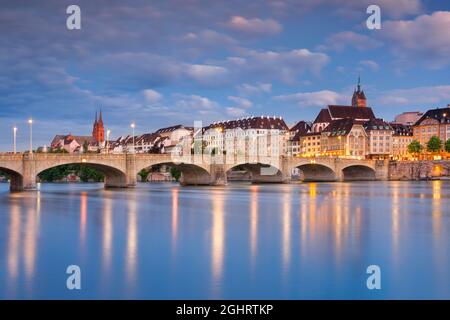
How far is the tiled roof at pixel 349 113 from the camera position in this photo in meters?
140

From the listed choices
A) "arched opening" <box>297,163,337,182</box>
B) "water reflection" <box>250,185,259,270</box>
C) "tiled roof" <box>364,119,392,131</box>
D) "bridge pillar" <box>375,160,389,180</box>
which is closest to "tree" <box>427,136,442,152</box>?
"bridge pillar" <box>375,160,389,180</box>

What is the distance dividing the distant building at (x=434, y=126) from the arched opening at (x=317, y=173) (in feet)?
149

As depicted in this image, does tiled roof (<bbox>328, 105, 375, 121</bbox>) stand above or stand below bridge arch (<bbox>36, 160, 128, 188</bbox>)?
above

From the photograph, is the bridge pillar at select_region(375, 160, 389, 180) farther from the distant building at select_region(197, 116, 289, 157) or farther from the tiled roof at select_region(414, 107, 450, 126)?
the distant building at select_region(197, 116, 289, 157)

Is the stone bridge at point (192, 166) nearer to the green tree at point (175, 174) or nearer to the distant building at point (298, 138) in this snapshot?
the green tree at point (175, 174)

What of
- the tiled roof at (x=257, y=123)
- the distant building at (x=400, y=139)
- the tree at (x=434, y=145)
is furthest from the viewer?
Answer: the tiled roof at (x=257, y=123)

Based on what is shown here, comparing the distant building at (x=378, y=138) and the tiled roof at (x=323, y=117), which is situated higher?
the tiled roof at (x=323, y=117)

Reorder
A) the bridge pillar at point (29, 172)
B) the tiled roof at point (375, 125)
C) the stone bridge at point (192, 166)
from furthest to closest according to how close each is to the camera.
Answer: the tiled roof at point (375, 125) → the stone bridge at point (192, 166) → the bridge pillar at point (29, 172)

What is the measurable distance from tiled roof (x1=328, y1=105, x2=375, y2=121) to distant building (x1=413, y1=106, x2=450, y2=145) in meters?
15.1

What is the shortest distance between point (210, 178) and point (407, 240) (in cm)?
4972

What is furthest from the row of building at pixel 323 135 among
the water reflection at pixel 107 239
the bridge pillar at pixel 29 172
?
the water reflection at pixel 107 239

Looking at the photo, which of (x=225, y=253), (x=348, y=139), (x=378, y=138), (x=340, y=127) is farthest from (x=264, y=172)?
(x=225, y=253)

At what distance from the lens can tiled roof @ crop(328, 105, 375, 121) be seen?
14012 cm
